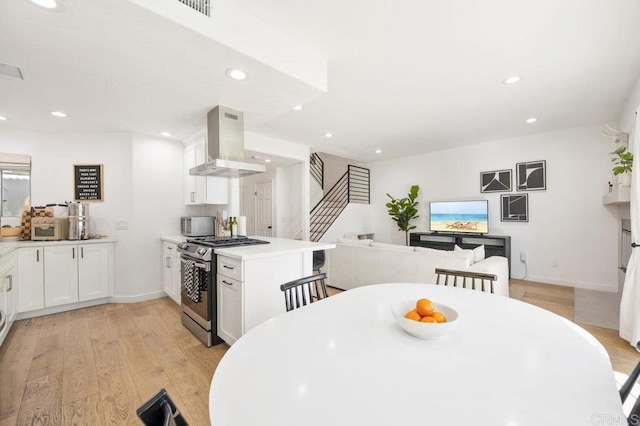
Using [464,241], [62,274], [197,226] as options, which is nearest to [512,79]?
[464,241]

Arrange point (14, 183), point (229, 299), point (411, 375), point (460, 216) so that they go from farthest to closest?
point (460, 216) < point (14, 183) < point (229, 299) < point (411, 375)

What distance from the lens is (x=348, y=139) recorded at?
16.9 ft

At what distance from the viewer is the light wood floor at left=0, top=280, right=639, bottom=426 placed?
5.74 ft

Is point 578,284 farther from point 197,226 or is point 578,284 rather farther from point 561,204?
point 197,226

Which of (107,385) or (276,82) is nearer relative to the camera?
(107,385)

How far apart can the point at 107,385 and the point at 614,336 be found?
14.6 feet

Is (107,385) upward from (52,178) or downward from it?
downward

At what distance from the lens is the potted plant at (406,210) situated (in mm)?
6293

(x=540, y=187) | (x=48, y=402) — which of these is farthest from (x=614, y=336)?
(x=48, y=402)

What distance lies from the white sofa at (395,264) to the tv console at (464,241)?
150 cm

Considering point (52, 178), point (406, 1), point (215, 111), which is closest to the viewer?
point (406, 1)

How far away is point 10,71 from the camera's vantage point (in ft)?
6.95

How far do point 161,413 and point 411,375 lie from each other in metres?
0.64

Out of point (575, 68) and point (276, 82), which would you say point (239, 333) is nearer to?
point (276, 82)
